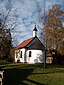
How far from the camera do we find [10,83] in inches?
907

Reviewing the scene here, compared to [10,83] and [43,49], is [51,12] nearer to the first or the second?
[43,49]

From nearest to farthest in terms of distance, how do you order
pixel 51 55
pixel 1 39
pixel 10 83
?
pixel 10 83, pixel 1 39, pixel 51 55

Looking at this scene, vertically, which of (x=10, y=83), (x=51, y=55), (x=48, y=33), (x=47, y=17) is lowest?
(x=10, y=83)

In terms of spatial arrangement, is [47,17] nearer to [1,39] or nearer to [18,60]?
[18,60]

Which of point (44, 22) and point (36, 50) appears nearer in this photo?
point (36, 50)

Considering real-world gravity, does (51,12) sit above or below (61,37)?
above

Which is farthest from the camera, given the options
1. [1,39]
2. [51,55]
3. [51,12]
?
[51,55]

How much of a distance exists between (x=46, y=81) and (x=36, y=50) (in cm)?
3331

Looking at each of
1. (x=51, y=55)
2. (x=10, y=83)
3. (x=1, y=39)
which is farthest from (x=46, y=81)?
(x=51, y=55)

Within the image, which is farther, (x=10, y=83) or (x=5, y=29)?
(x=5, y=29)

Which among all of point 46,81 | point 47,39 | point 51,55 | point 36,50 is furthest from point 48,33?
point 46,81

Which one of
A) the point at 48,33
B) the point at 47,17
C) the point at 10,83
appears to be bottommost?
the point at 10,83

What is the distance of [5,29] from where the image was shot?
132 ft

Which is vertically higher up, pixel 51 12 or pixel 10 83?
pixel 51 12
